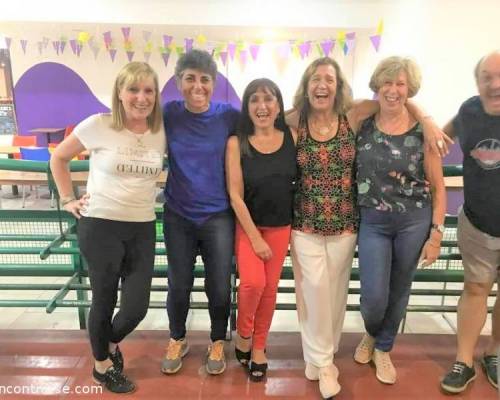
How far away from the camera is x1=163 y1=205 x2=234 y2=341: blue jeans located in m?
1.90

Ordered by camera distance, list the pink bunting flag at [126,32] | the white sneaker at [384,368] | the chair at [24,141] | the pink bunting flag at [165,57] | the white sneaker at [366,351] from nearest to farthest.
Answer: the white sneaker at [384,368], the white sneaker at [366,351], the pink bunting flag at [126,32], the chair at [24,141], the pink bunting flag at [165,57]

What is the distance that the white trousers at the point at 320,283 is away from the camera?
190 cm

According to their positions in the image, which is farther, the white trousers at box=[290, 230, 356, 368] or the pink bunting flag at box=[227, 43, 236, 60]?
the pink bunting flag at box=[227, 43, 236, 60]

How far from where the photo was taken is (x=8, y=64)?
8.23 m

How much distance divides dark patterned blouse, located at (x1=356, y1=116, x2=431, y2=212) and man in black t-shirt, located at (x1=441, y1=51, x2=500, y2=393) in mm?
269

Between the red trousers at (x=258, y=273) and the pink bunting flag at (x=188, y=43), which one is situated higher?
the pink bunting flag at (x=188, y=43)

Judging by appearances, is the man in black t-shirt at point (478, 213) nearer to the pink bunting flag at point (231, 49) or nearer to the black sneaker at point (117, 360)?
the black sneaker at point (117, 360)

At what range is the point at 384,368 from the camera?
206 centimetres

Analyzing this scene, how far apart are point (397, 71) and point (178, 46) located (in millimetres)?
6708

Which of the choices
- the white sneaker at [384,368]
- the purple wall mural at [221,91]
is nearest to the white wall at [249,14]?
the purple wall mural at [221,91]

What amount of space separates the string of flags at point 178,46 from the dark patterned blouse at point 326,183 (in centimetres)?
627

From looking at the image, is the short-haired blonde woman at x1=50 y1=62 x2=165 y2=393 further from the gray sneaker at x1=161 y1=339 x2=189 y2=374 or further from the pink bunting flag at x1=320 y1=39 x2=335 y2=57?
the pink bunting flag at x1=320 y1=39 x2=335 y2=57

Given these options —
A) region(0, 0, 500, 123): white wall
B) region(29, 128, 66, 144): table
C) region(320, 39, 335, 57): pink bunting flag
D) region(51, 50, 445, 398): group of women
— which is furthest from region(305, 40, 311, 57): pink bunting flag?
region(51, 50, 445, 398): group of women

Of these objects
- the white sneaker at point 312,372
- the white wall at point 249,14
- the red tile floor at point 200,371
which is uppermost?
the white wall at point 249,14
